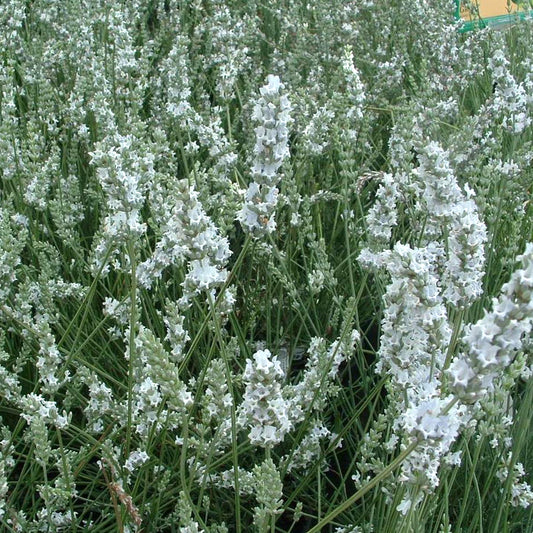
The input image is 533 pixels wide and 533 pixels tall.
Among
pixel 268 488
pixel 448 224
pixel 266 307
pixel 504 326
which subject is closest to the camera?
pixel 504 326

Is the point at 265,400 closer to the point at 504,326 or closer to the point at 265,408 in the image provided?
the point at 265,408

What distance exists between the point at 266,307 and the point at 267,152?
2.64 feet

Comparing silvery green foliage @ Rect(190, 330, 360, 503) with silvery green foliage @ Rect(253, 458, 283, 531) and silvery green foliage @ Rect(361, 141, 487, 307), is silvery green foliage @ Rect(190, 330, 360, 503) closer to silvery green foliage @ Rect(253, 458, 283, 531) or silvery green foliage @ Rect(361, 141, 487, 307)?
silvery green foliage @ Rect(253, 458, 283, 531)

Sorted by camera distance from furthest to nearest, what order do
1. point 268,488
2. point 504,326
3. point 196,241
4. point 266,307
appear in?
point 266,307 → point 196,241 → point 268,488 → point 504,326

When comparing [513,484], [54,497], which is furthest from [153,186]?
[513,484]

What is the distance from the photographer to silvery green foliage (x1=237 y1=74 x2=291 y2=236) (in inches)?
43.6

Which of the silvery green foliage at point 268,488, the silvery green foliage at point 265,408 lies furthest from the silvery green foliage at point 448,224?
the silvery green foliage at point 268,488

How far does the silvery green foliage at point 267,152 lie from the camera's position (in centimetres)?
111

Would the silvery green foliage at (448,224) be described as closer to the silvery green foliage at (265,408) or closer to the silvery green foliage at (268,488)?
the silvery green foliage at (265,408)

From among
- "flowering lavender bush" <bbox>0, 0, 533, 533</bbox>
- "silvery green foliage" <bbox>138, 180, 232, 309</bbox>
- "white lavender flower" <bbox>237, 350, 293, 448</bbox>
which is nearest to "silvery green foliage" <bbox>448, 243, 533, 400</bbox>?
"flowering lavender bush" <bbox>0, 0, 533, 533</bbox>

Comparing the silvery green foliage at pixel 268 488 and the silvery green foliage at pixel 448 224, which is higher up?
the silvery green foliage at pixel 448 224

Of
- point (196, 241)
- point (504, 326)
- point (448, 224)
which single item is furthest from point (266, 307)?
point (504, 326)

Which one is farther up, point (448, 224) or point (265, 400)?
point (448, 224)

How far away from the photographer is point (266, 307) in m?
1.90
